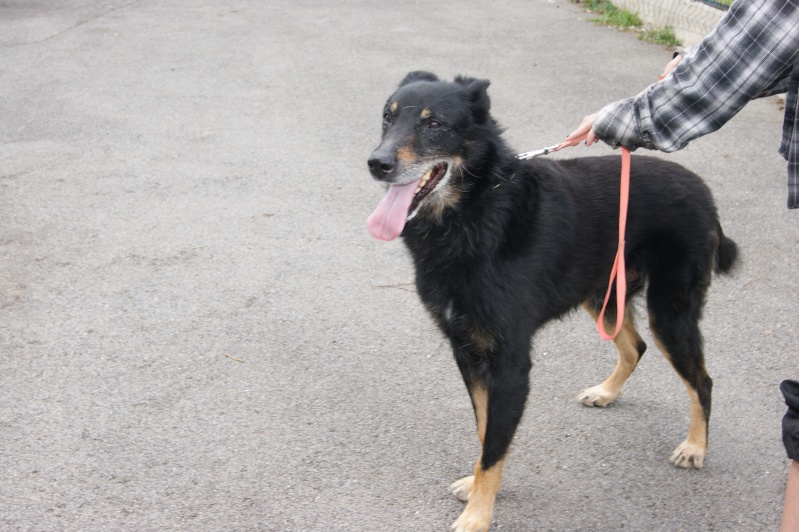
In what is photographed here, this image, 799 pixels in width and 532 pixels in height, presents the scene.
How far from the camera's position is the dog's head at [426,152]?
10.9 feet

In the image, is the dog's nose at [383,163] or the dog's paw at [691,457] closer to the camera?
the dog's nose at [383,163]

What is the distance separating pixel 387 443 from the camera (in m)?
3.84

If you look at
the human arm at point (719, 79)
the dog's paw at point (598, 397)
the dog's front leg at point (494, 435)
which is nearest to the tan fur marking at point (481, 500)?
the dog's front leg at point (494, 435)

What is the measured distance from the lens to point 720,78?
7.38 ft

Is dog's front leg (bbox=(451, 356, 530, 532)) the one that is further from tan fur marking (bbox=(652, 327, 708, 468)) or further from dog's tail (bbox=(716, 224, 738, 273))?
dog's tail (bbox=(716, 224, 738, 273))

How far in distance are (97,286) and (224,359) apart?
123 centimetres

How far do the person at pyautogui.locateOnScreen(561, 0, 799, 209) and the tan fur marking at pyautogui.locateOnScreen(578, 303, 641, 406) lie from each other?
164 centimetres

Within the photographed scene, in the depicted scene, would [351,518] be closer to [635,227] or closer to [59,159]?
[635,227]

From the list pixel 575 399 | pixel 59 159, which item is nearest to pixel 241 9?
pixel 59 159

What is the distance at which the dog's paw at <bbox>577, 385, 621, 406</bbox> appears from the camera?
4.14 m

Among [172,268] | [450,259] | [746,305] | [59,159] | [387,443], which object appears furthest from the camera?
[59,159]

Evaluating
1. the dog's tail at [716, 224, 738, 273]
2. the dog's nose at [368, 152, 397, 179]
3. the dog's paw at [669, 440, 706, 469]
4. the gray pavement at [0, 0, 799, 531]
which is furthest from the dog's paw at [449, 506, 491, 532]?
the dog's tail at [716, 224, 738, 273]

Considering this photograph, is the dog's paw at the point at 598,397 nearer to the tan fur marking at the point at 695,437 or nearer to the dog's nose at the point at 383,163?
the tan fur marking at the point at 695,437

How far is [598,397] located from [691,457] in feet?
1.86
